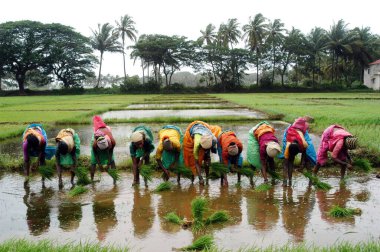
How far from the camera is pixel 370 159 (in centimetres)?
746

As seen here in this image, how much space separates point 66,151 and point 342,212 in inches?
173

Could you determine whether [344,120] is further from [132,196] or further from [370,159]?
[132,196]

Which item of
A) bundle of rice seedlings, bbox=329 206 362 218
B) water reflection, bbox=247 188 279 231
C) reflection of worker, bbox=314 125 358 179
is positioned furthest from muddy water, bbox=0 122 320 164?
bundle of rice seedlings, bbox=329 206 362 218

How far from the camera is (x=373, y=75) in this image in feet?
165

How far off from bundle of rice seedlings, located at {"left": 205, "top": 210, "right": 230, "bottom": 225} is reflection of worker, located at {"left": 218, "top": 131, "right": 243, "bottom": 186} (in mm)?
1647

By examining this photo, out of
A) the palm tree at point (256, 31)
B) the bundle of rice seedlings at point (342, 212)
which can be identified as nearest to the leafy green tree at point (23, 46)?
the palm tree at point (256, 31)

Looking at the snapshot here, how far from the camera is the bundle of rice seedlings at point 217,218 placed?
4.50 meters

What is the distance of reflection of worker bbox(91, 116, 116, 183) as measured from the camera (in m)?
6.29

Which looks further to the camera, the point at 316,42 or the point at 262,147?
the point at 316,42

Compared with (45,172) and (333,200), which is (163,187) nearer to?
(45,172)

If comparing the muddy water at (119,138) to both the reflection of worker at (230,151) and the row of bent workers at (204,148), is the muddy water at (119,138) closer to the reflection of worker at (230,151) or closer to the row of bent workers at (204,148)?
the row of bent workers at (204,148)

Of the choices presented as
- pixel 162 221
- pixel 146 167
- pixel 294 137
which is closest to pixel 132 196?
pixel 146 167

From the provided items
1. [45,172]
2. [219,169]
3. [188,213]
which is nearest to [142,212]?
[188,213]

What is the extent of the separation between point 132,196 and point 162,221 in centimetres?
123
